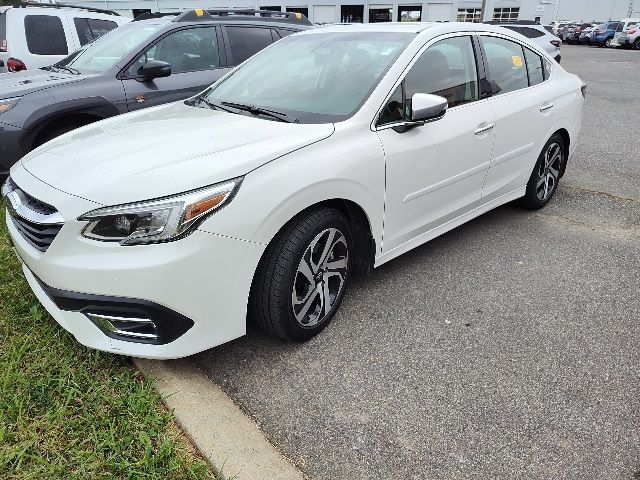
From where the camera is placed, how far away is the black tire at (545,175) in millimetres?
4430

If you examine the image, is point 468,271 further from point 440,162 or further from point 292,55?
point 292,55

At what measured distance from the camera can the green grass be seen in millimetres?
1955

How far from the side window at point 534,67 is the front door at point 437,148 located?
2.76ft

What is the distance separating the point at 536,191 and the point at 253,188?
3146mm

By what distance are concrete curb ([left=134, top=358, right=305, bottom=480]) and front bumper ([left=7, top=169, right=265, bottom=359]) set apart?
0.73ft

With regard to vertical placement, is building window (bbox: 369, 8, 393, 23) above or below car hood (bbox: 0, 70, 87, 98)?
below

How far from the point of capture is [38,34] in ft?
24.5

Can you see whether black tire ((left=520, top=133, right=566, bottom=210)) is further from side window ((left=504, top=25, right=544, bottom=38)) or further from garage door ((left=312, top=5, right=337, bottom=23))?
garage door ((left=312, top=5, right=337, bottom=23))

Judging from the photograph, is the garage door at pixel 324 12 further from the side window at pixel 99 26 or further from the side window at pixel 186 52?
the side window at pixel 186 52

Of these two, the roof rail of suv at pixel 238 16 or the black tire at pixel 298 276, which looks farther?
the roof rail of suv at pixel 238 16

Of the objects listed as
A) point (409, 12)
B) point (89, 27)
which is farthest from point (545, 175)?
point (409, 12)

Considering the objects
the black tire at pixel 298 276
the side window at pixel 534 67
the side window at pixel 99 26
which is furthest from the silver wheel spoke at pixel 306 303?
the side window at pixel 99 26

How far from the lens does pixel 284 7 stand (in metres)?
39.3

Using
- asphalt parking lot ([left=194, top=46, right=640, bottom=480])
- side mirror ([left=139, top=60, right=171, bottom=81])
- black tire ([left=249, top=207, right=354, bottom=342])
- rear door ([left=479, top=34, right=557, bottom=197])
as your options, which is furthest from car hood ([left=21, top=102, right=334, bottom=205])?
side mirror ([left=139, top=60, right=171, bottom=81])
